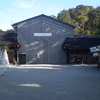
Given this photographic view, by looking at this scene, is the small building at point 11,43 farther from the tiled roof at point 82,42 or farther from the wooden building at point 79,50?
the tiled roof at point 82,42

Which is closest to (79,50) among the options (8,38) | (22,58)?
(22,58)

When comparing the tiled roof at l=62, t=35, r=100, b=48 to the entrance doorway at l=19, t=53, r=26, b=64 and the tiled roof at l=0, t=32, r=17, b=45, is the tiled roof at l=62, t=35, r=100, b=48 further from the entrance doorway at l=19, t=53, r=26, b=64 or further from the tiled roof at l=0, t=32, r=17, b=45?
the tiled roof at l=0, t=32, r=17, b=45

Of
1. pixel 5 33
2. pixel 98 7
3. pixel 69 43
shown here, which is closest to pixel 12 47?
pixel 5 33

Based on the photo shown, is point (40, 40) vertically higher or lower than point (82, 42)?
higher

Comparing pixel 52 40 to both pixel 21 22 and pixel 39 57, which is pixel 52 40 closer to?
pixel 39 57

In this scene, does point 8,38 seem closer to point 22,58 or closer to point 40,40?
point 22,58

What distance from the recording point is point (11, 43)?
27984 millimetres

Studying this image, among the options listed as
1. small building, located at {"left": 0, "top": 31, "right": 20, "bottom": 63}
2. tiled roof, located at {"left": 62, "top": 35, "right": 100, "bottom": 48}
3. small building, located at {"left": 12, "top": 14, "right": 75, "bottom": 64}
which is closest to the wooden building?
tiled roof, located at {"left": 62, "top": 35, "right": 100, "bottom": 48}

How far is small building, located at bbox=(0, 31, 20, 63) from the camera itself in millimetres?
27781

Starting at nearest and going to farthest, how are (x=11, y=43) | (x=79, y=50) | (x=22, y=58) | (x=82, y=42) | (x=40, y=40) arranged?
(x=11, y=43), (x=82, y=42), (x=79, y=50), (x=40, y=40), (x=22, y=58)

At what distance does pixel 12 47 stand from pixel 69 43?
9.70 metres

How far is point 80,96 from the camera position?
6.43 m

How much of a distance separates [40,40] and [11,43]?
4919 mm

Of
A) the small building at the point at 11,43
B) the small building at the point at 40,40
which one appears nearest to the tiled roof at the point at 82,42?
the small building at the point at 40,40
